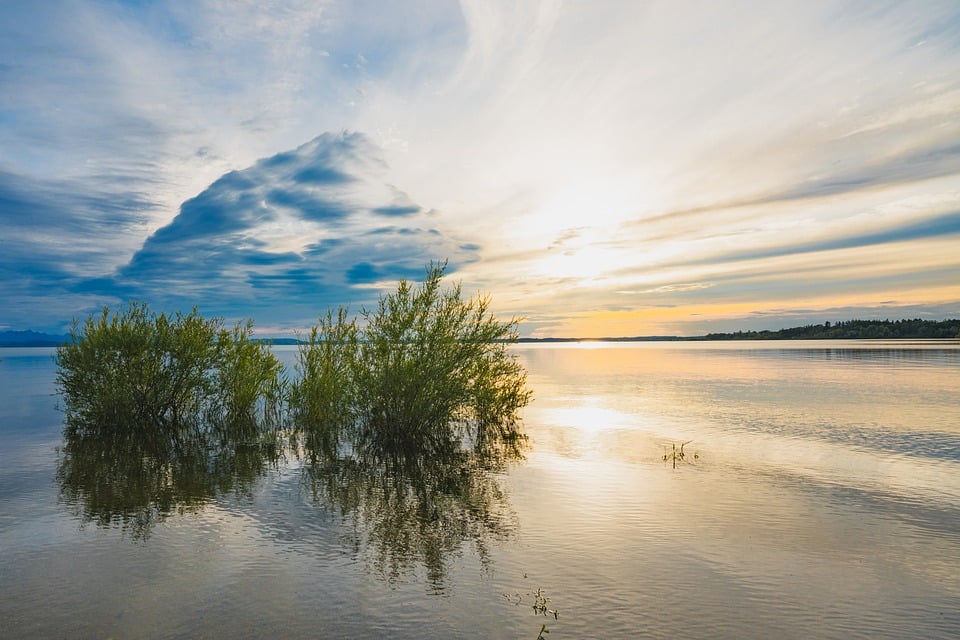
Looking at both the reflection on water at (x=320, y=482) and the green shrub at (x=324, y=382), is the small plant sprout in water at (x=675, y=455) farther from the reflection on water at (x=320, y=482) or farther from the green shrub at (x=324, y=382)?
the green shrub at (x=324, y=382)

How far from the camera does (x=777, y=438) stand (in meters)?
25.8

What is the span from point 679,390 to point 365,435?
33.1 meters

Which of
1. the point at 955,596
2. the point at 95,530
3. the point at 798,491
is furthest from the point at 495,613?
the point at 798,491

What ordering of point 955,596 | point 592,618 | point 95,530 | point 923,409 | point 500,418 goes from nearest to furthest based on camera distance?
1. point 592,618
2. point 955,596
3. point 95,530
4. point 500,418
5. point 923,409

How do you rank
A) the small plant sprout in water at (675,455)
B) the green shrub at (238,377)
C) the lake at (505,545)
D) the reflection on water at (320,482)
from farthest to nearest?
the green shrub at (238,377) → the small plant sprout in water at (675,455) → the reflection on water at (320,482) → the lake at (505,545)

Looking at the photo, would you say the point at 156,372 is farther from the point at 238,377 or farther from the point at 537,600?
the point at 537,600

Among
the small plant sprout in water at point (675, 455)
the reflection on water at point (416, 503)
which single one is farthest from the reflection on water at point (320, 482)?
the small plant sprout in water at point (675, 455)

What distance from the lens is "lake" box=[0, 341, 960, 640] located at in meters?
9.22

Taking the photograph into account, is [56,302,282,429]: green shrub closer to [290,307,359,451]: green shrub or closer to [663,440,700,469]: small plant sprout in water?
[290,307,359,451]: green shrub

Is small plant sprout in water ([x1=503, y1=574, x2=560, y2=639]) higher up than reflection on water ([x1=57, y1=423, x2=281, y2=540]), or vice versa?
reflection on water ([x1=57, y1=423, x2=281, y2=540])

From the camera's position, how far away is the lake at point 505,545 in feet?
30.2

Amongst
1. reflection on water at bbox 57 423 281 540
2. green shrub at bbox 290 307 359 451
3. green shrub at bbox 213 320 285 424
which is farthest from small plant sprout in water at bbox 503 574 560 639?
green shrub at bbox 213 320 285 424

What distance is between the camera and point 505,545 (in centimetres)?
1266

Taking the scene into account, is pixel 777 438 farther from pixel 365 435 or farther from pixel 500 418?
pixel 365 435
